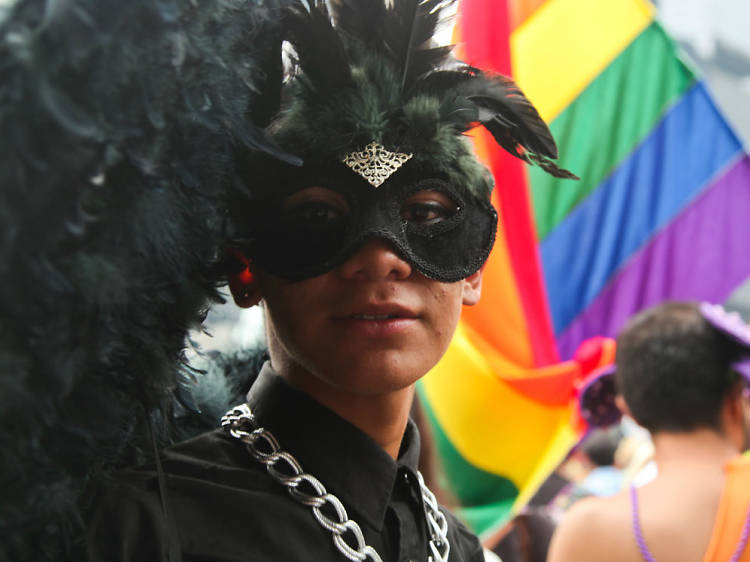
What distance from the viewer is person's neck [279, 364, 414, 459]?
1.47 meters

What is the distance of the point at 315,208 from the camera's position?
1.42m

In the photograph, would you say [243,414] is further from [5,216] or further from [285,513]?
[5,216]

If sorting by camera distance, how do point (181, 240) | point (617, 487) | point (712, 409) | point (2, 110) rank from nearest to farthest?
1. point (2, 110)
2. point (181, 240)
3. point (712, 409)
4. point (617, 487)

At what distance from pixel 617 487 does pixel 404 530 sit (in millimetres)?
2891

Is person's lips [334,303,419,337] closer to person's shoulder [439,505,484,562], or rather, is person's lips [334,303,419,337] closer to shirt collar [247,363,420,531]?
shirt collar [247,363,420,531]

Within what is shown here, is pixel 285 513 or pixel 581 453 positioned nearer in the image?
pixel 285 513

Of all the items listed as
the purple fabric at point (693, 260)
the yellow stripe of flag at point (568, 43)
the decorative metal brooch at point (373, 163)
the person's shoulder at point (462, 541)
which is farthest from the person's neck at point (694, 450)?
the yellow stripe of flag at point (568, 43)

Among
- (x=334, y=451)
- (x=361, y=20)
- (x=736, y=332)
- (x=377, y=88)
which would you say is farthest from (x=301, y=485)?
(x=736, y=332)

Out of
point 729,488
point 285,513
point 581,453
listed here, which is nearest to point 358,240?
point 285,513

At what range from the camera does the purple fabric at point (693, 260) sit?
171 inches

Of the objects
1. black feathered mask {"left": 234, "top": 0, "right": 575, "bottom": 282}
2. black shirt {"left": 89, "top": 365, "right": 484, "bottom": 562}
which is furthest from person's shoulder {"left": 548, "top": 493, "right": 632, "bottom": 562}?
black feathered mask {"left": 234, "top": 0, "right": 575, "bottom": 282}

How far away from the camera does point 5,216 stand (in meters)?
0.81

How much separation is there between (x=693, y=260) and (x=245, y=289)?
3605mm

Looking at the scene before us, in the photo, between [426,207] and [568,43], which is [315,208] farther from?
[568,43]
